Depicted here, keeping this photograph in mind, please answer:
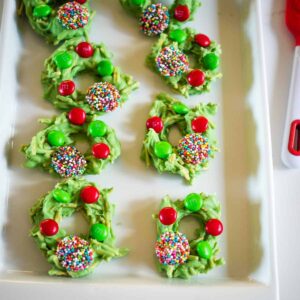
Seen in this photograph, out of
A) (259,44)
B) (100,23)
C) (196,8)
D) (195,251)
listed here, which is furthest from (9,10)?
(195,251)

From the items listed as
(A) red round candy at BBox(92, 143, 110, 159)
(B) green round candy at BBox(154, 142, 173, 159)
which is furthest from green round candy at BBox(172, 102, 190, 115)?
(A) red round candy at BBox(92, 143, 110, 159)

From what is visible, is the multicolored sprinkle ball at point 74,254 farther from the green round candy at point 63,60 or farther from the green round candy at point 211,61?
the green round candy at point 211,61

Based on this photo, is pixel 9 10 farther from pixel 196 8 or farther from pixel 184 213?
pixel 184 213

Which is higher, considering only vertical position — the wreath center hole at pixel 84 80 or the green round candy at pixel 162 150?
the wreath center hole at pixel 84 80

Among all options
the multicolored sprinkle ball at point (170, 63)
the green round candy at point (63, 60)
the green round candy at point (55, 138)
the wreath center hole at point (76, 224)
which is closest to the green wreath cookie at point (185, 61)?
the multicolored sprinkle ball at point (170, 63)

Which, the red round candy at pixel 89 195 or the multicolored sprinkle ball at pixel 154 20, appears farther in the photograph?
the multicolored sprinkle ball at pixel 154 20

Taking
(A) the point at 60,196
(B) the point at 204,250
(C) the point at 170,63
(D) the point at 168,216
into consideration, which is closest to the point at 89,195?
(A) the point at 60,196

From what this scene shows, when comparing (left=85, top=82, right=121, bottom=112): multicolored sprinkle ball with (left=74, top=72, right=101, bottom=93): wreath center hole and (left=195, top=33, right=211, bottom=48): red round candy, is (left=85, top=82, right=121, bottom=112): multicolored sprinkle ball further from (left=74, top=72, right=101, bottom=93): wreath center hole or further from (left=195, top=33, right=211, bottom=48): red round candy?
(left=195, top=33, right=211, bottom=48): red round candy
